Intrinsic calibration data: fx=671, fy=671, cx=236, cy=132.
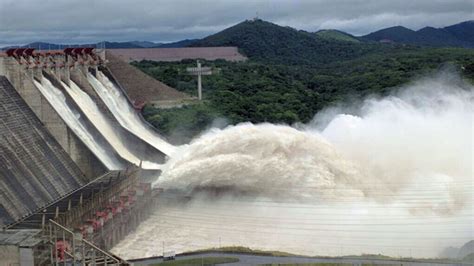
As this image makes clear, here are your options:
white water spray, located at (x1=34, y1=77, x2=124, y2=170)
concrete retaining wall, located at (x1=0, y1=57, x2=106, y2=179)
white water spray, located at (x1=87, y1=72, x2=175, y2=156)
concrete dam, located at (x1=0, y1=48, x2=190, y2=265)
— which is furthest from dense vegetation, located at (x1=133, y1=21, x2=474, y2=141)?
concrete retaining wall, located at (x1=0, y1=57, x2=106, y2=179)

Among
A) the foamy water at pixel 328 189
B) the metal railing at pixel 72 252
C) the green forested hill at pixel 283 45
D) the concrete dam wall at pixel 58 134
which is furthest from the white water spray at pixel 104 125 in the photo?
the green forested hill at pixel 283 45

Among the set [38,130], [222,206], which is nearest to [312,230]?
[222,206]

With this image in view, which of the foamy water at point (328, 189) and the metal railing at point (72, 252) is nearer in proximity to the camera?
the metal railing at point (72, 252)

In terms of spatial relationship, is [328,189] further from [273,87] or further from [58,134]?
[273,87]

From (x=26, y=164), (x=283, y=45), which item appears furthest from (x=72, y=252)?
(x=283, y=45)

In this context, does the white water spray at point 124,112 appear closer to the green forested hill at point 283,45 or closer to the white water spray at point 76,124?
the white water spray at point 76,124

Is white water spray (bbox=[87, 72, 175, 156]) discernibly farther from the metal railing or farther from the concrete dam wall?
the metal railing
